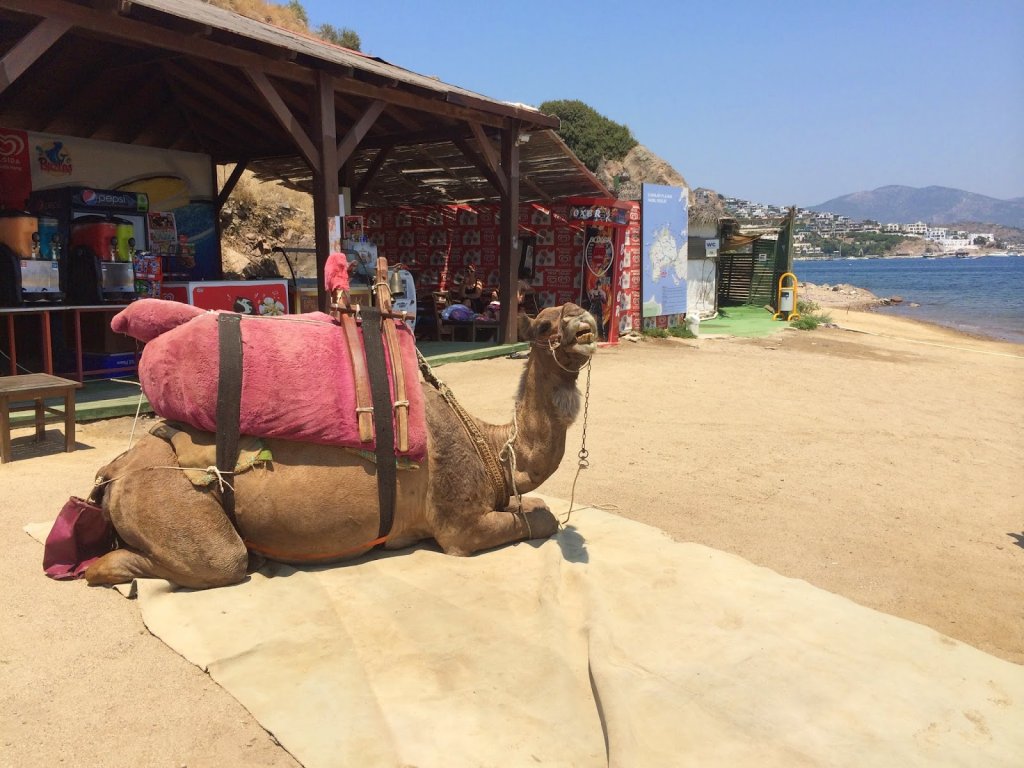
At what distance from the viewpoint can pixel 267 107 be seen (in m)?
8.71

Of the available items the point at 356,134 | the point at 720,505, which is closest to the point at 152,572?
the point at 720,505

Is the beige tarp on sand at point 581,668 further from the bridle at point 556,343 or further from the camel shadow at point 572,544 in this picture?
the bridle at point 556,343

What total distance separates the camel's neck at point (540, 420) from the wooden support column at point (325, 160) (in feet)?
19.1

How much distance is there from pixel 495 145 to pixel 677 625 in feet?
40.2

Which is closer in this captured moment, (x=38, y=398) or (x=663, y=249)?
(x=38, y=398)

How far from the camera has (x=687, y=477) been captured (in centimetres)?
634

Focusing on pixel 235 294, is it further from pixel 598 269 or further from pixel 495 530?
pixel 598 269

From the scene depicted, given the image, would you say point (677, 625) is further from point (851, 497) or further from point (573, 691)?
point (851, 497)

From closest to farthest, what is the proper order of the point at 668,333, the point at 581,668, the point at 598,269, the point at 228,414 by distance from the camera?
the point at 581,668, the point at 228,414, the point at 598,269, the point at 668,333

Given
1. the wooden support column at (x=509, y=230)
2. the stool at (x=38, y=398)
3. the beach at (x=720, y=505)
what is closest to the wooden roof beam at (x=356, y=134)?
the wooden support column at (x=509, y=230)

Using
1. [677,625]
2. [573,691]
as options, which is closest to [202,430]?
[573,691]

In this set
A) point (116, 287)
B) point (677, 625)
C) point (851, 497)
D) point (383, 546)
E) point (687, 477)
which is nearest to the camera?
point (677, 625)

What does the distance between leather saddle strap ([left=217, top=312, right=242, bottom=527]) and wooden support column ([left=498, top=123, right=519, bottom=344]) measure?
948cm

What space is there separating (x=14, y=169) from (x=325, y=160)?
454 cm
